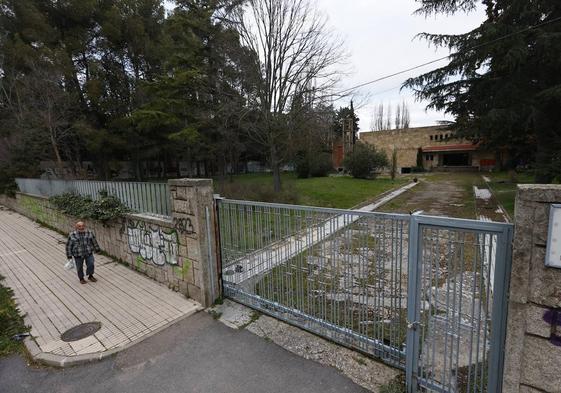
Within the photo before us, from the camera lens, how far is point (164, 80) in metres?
14.9

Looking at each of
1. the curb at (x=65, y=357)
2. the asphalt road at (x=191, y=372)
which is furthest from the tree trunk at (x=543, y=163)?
the curb at (x=65, y=357)

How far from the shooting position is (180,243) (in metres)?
4.96

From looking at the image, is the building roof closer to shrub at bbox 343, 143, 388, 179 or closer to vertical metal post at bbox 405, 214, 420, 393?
shrub at bbox 343, 143, 388, 179

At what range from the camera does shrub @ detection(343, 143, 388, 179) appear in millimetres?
26500

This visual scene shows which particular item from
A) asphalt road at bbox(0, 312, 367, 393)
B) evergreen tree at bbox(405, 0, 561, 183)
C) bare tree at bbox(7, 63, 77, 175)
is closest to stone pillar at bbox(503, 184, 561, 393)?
asphalt road at bbox(0, 312, 367, 393)

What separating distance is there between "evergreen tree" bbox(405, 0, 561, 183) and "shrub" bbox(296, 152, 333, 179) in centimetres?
1608

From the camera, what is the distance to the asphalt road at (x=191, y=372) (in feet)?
9.79

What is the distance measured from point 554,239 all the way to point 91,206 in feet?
30.6

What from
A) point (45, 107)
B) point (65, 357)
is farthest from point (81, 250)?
point (45, 107)

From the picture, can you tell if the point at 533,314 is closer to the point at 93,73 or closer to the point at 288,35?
the point at 288,35

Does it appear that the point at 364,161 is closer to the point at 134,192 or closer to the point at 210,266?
the point at 134,192

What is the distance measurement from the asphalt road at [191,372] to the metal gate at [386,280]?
616mm

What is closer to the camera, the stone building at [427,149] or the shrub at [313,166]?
the shrub at [313,166]

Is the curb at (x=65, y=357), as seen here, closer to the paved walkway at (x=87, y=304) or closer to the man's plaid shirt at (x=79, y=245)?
the paved walkway at (x=87, y=304)
